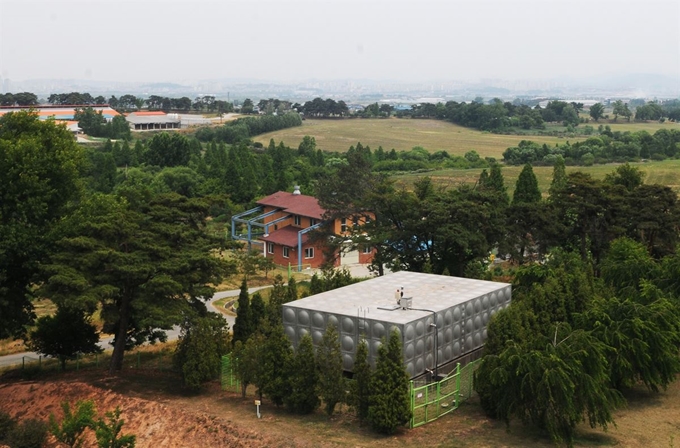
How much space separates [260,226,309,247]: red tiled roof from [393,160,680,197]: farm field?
57.6ft

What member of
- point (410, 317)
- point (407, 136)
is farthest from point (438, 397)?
point (407, 136)

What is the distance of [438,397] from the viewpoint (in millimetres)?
18062

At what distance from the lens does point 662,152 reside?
77.6 metres

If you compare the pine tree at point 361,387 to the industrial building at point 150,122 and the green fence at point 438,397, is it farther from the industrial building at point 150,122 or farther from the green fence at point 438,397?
the industrial building at point 150,122

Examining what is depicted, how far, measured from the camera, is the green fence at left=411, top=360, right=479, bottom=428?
17.6 meters

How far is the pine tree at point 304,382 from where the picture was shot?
1781 cm

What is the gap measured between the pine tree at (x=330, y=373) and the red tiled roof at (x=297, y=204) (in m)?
23.2

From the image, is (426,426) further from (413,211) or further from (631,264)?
(413,211)

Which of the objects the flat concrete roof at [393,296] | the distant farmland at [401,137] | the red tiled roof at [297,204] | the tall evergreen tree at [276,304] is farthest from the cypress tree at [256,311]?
the distant farmland at [401,137]

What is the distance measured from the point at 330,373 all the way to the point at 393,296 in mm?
4753

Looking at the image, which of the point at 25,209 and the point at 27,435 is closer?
the point at 27,435

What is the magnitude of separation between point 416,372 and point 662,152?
65439mm

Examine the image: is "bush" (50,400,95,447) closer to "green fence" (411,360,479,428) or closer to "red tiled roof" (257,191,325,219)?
"green fence" (411,360,479,428)

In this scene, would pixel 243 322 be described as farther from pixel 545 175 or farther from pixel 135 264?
pixel 545 175
